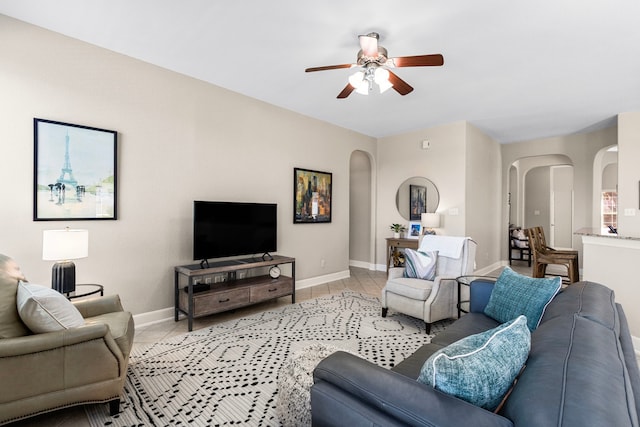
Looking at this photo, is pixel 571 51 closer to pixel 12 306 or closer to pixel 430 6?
pixel 430 6

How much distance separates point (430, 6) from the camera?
2.28 meters

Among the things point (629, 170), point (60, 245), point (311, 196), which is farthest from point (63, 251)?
point (629, 170)

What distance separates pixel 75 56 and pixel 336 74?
2474mm

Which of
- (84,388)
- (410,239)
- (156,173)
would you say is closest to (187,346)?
(84,388)

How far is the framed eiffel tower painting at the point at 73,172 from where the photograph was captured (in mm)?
2652

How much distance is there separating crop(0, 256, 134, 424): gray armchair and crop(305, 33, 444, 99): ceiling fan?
96.5 inches

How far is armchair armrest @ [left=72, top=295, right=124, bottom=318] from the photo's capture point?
2.27 meters

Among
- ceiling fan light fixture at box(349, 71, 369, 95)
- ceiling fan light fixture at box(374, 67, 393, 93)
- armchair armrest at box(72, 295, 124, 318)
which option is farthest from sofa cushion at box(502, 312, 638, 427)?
armchair armrest at box(72, 295, 124, 318)

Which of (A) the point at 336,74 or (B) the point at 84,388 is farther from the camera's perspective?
(A) the point at 336,74

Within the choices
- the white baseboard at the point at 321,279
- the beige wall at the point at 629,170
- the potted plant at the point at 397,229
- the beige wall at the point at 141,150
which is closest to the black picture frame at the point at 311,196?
the beige wall at the point at 141,150

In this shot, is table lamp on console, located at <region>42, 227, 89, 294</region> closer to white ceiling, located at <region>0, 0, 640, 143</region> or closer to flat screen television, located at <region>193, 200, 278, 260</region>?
flat screen television, located at <region>193, 200, 278, 260</region>

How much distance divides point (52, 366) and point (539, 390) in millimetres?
2175

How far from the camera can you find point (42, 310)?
5.50ft

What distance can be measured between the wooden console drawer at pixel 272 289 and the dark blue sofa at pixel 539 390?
2.51 meters
